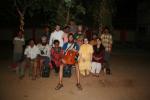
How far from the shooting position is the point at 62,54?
13320mm

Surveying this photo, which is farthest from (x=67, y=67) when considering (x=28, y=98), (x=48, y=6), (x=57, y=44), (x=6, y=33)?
(x=6, y=33)

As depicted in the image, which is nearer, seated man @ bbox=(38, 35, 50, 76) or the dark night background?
seated man @ bbox=(38, 35, 50, 76)

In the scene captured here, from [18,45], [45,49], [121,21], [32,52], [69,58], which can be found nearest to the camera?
[69,58]

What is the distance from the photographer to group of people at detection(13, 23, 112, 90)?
13.5m

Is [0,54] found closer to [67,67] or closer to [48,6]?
[48,6]

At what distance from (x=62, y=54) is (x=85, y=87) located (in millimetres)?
1442

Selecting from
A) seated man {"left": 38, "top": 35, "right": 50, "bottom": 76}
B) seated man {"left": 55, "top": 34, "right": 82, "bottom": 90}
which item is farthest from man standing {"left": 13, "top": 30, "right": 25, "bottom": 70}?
seated man {"left": 55, "top": 34, "right": 82, "bottom": 90}

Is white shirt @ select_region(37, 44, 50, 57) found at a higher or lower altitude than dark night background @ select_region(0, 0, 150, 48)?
lower

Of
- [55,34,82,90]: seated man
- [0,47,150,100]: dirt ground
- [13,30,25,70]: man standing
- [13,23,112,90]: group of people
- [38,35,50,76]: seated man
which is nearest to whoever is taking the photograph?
[0,47,150,100]: dirt ground

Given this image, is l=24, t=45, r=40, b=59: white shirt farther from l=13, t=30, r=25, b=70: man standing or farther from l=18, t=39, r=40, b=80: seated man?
l=13, t=30, r=25, b=70: man standing

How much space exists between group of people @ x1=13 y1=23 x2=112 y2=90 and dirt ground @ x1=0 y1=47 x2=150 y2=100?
1.38ft

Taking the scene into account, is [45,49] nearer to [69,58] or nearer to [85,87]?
[69,58]

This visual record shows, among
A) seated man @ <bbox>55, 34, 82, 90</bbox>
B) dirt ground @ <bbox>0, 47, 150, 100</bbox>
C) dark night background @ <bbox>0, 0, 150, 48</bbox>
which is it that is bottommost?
dirt ground @ <bbox>0, 47, 150, 100</bbox>

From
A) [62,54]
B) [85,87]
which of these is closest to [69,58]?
[62,54]
